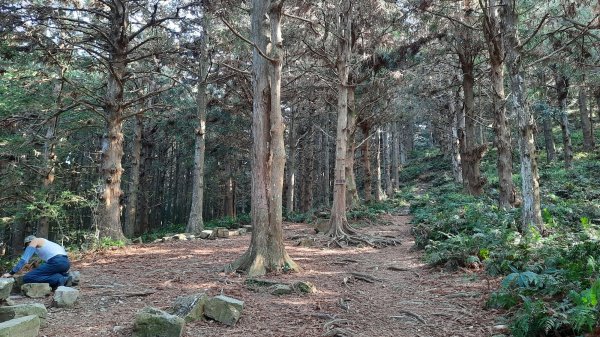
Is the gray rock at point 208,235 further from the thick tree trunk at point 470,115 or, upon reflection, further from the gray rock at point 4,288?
the thick tree trunk at point 470,115

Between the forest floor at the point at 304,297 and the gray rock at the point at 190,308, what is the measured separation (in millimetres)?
140

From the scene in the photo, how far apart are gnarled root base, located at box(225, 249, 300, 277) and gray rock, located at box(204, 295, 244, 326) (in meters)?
2.13

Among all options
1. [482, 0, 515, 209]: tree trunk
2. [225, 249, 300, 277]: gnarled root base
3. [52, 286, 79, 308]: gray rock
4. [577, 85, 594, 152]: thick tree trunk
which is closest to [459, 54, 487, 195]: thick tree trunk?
[482, 0, 515, 209]: tree trunk

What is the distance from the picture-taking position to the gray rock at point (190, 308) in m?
4.41

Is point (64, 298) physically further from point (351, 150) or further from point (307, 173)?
point (307, 173)

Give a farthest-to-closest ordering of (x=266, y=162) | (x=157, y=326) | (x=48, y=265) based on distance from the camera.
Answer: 1. (x=266, y=162)
2. (x=48, y=265)
3. (x=157, y=326)

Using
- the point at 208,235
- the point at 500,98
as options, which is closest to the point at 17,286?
the point at 208,235

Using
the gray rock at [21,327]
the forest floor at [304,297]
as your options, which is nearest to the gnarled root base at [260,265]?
the forest floor at [304,297]

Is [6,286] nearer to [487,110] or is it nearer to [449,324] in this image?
[449,324]

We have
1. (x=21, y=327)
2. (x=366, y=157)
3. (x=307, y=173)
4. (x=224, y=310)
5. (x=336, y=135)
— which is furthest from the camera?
(x=307, y=173)

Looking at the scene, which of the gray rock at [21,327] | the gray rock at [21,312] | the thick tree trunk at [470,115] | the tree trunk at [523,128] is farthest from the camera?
the thick tree trunk at [470,115]

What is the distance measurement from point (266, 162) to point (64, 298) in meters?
3.77

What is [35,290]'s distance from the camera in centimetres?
563

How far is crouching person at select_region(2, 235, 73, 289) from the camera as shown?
19.7 ft
